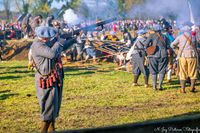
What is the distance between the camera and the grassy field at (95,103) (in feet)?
28.7

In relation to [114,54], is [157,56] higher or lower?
higher

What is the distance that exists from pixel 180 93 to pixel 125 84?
234 cm

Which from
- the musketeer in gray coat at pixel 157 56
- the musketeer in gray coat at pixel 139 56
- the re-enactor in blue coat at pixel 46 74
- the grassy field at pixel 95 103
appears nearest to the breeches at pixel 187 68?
the grassy field at pixel 95 103

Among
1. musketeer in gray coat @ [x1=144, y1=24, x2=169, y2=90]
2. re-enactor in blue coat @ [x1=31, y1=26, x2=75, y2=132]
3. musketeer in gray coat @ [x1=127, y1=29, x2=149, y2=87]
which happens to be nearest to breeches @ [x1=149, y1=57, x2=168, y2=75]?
musketeer in gray coat @ [x1=144, y1=24, x2=169, y2=90]

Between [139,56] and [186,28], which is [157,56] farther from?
[186,28]

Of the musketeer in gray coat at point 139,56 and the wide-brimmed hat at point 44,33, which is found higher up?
the wide-brimmed hat at point 44,33

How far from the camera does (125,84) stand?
13773 mm

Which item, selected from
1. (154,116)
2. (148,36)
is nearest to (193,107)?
(154,116)

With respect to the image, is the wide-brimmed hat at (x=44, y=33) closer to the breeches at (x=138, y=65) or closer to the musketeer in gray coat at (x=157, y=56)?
the musketeer in gray coat at (x=157, y=56)

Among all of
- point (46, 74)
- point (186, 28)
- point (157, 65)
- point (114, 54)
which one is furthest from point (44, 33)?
point (114, 54)

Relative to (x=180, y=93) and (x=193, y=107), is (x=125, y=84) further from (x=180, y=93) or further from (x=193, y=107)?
(x=193, y=107)

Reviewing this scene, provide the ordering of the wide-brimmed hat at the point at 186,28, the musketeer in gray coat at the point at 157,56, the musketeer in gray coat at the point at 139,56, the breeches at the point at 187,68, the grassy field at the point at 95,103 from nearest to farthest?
the grassy field at the point at 95,103 → the breeches at the point at 187,68 → the wide-brimmed hat at the point at 186,28 → the musketeer in gray coat at the point at 157,56 → the musketeer in gray coat at the point at 139,56

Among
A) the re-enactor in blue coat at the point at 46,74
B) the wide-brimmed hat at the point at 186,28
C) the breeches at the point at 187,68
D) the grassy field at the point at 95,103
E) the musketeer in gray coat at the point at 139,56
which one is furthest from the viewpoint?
the musketeer in gray coat at the point at 139,56

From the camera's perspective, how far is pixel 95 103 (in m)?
10.6
